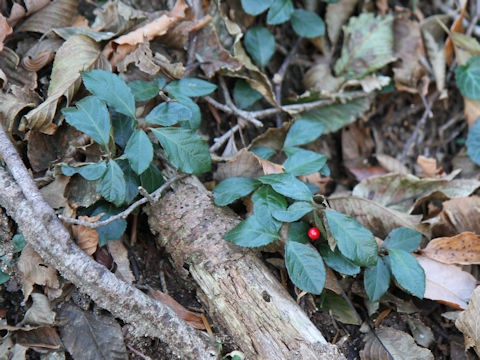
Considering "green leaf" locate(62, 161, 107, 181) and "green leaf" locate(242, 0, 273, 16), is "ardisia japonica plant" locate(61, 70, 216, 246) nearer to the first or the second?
"green leaf" locate(62, 161, 107, 181)

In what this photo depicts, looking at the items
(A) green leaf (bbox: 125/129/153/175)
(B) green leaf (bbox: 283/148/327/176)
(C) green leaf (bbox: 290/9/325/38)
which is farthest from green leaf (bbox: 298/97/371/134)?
(A) green leaf (bbox: 125/129/153/175)

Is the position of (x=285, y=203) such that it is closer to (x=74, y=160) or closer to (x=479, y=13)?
(x=74, y=160)

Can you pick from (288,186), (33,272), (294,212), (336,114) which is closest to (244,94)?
(336,114)

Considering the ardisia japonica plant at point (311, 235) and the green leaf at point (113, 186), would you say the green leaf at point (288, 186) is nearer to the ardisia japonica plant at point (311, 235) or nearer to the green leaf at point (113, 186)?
the ardisia japonica plant at point (311, 235)

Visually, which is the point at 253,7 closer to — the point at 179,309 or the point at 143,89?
the point at 143,89

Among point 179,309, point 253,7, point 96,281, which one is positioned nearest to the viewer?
point 96,281

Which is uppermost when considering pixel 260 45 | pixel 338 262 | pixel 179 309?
pixel 260 45

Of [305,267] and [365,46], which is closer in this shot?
[305,267]
